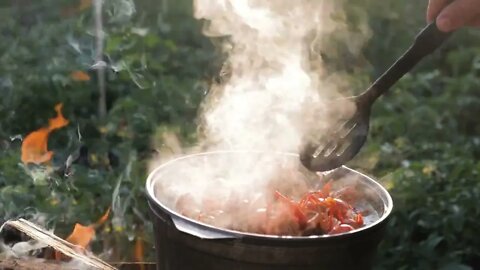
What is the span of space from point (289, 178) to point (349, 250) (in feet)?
1.58

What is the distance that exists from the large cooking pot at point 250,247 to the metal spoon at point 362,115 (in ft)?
0.76

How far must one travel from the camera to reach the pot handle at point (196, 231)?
1963 mm

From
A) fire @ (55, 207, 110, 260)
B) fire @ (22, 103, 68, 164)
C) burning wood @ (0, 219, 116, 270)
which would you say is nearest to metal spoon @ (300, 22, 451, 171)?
burning wood @ (0, 219, 116, 270)

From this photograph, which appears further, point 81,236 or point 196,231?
point 81,236

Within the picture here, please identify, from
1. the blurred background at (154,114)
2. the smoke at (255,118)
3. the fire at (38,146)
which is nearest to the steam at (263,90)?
the smoke at (255,118)

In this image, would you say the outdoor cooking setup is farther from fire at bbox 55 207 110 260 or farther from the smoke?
fire at bbox 55 207 110 260

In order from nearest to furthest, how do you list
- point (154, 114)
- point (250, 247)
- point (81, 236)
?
1. point (250, 247)
2. point (81, 236)
3. point (154, 114)

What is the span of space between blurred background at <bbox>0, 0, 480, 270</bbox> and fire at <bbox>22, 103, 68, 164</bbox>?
2.0 inches

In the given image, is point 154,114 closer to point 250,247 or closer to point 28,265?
point 28,265

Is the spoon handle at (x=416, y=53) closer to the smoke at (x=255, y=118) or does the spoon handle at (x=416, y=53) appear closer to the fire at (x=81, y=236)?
the smoke at (x=255, y=118)

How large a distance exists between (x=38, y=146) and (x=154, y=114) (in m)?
0.80

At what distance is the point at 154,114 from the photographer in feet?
15.1

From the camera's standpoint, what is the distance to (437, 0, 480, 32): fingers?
2133 mm

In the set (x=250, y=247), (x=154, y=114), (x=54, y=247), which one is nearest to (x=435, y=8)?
(x=250, y=247)
